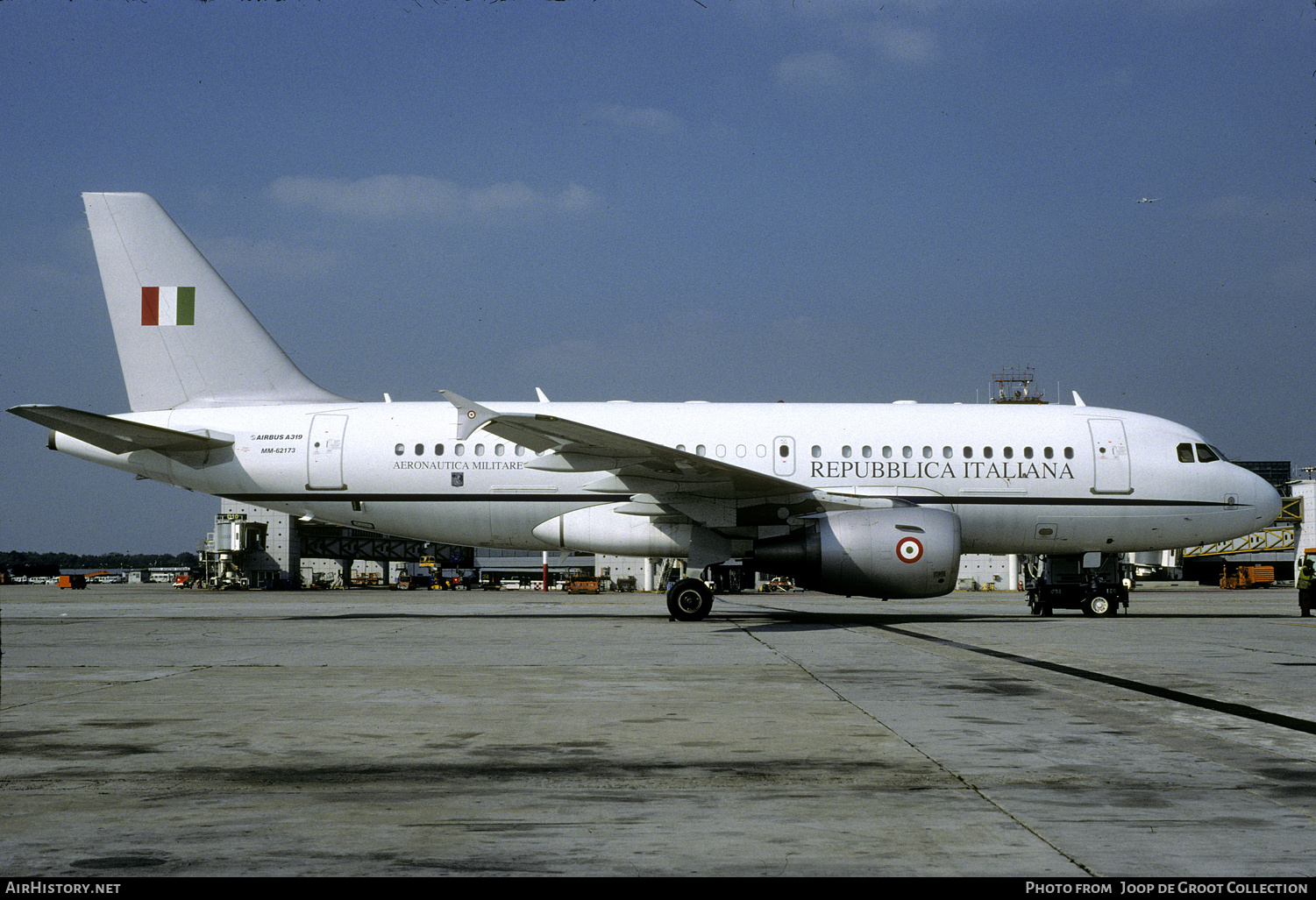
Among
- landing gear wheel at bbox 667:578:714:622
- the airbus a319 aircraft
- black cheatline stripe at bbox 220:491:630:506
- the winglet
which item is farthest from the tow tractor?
the winglet

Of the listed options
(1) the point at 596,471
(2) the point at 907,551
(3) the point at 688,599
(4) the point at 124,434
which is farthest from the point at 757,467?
(4) the point at 124,434

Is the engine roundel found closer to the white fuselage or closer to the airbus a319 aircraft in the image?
the airbus a319 aircraft

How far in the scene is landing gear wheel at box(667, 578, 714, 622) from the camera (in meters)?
18.3

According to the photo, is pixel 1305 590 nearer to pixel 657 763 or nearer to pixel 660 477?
pixel 660 477

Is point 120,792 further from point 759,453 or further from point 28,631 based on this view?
point 759,453

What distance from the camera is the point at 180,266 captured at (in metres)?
19.9

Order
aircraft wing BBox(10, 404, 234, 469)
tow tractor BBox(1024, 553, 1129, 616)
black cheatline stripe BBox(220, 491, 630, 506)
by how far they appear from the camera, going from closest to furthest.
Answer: aircraft wing BBox(10, 404, 234, 469)
black cheatline stripe BBox(220, 491, 630, 506)
tow tractor BBox(1024, 553, 1129, 616)

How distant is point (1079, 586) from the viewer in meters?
22.4

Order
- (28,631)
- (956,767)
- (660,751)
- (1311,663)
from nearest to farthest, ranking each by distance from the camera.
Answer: (956,767) < (660,751) < (1311,663) < (28,631)

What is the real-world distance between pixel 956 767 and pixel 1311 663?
789 centimetres

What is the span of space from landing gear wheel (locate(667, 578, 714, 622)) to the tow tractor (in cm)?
801

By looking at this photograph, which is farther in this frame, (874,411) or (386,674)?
(874,411)

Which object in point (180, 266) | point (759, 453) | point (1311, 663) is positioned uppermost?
point (180, 266)
